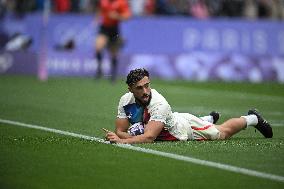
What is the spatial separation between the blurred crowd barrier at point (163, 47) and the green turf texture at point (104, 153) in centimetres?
761

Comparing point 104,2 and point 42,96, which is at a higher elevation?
point 104,2

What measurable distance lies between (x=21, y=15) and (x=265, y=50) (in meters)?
7.12

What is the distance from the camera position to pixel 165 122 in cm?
1195

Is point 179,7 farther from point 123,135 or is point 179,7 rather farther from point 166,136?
point 123,135

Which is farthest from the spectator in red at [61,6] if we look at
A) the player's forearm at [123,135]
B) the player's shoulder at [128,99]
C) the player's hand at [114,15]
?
the player's forearm at [123,135]

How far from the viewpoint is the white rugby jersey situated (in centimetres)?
1173

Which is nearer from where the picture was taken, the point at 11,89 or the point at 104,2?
the point at 11,89

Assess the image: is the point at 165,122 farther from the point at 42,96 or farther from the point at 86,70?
the point at 86,70

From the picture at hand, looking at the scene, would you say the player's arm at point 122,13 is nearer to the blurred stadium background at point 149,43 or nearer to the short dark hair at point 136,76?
the blurred stadium background at point 149,43

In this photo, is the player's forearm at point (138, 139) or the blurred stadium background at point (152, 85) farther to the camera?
the player's forearm at point (138, 139)

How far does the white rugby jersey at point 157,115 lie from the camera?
1173 cm

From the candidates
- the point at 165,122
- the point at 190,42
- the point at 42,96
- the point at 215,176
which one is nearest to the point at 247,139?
the point at 165,122

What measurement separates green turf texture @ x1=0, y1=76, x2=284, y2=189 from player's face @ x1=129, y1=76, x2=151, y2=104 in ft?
1.92

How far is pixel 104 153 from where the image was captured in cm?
1102
